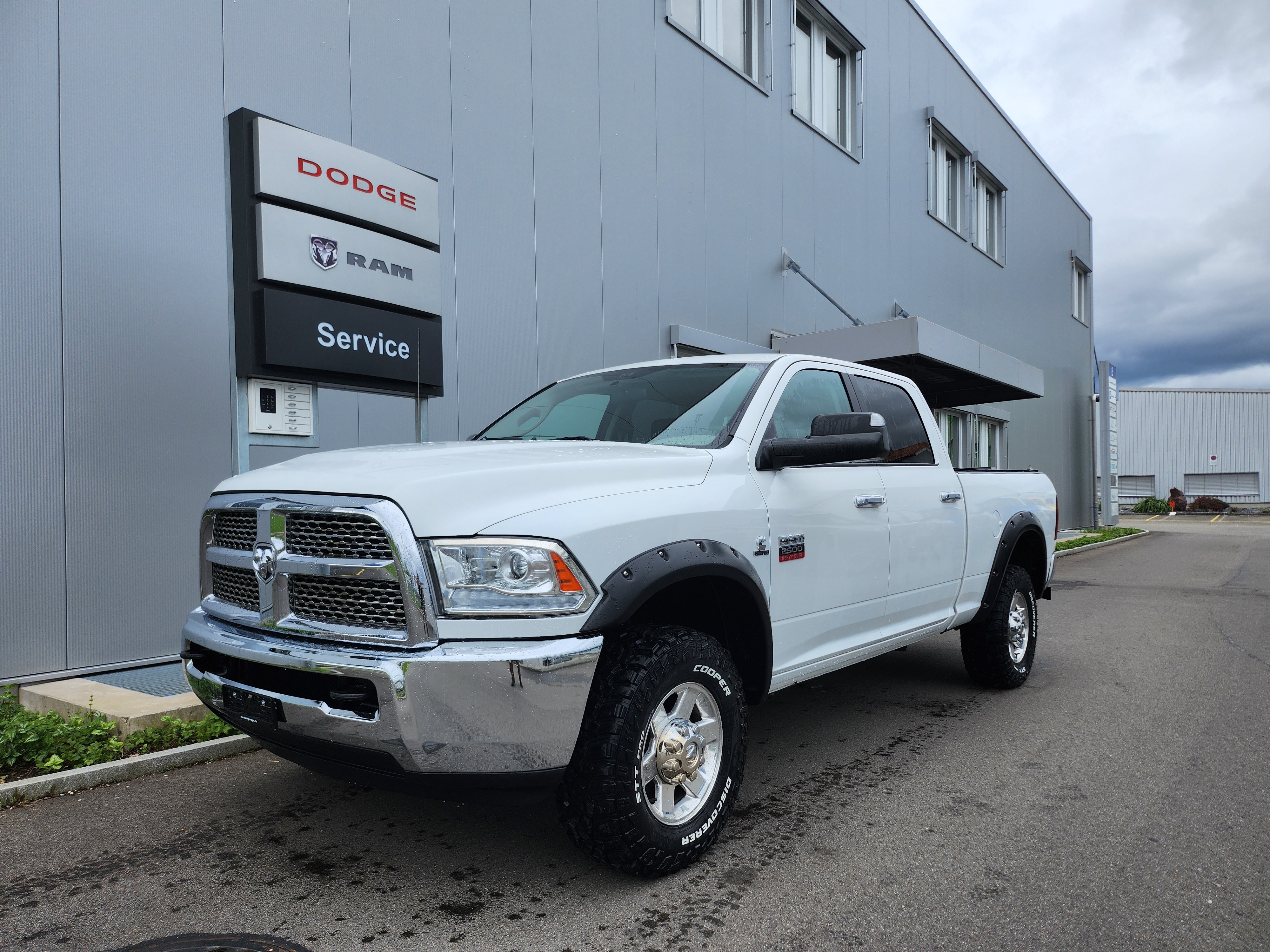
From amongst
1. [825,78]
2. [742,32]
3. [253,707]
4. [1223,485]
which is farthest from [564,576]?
[1223,485]

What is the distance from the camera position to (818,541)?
3766 mm

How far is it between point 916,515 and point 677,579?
6.72 feet

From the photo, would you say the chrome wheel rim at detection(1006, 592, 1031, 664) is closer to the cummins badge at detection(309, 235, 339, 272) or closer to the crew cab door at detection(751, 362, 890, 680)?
the crew cab door at detection(751, 362, 890, 680)

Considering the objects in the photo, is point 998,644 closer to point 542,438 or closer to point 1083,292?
point 542,438

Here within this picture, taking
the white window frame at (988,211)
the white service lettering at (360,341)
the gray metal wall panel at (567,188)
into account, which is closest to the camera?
the white service lettering at (360,341)

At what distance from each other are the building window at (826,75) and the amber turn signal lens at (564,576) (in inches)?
496

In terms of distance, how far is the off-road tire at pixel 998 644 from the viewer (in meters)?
5.52

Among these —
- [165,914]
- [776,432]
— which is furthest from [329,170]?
[165,914]

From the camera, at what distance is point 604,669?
285 cm

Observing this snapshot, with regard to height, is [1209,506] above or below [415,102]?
below

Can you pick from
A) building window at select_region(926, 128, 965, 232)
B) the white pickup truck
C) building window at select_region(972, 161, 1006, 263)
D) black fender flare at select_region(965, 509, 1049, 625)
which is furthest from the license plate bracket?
building window at select_region(972, 161, 1006, 263)

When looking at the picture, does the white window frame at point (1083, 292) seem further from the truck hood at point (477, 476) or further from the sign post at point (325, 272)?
the truck hood at point (477, 476)

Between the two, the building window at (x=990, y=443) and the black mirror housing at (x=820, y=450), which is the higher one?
the building window at (x=990, y=443)

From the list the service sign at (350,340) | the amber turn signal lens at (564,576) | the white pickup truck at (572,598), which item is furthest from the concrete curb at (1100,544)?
the amber turn signal lens at (564,576)
